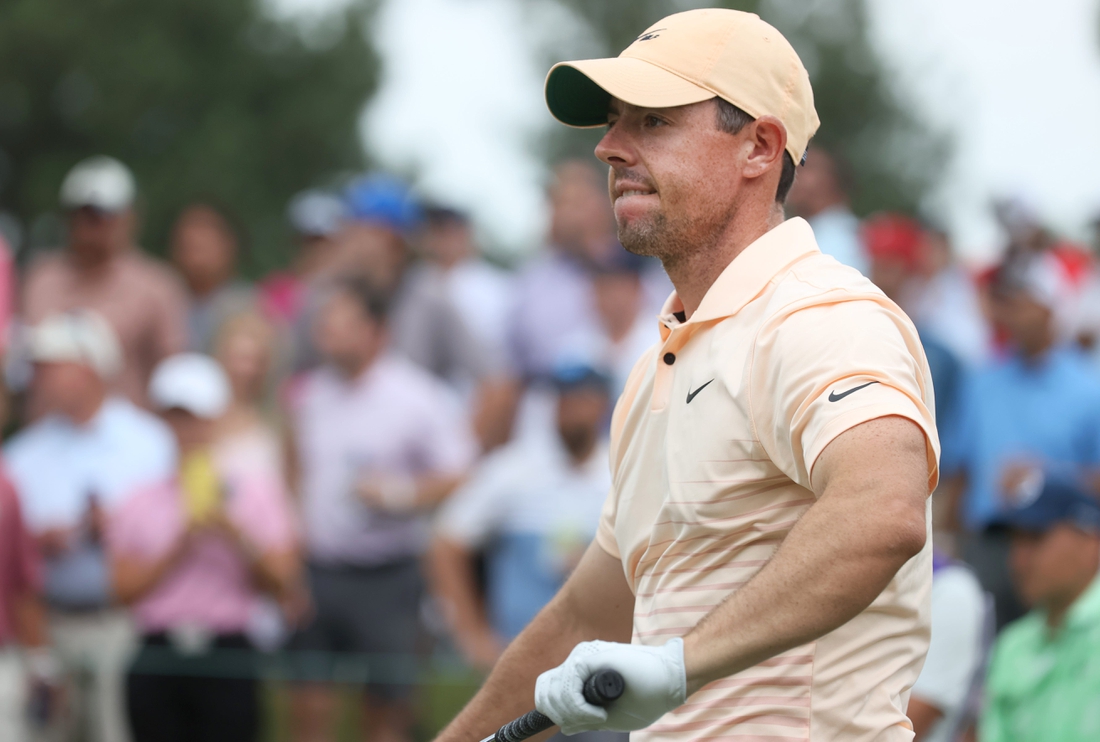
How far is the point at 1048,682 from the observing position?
17.6 ft

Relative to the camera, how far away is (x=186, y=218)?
946cm

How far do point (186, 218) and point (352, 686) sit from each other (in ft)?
11.9

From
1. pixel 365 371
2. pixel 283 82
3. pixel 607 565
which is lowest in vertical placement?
pixel 607 565

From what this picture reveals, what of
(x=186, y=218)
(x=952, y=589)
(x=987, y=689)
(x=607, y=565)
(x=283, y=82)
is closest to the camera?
(x=607, y=565)

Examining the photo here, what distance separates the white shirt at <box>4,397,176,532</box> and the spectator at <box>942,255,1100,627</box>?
419 cm

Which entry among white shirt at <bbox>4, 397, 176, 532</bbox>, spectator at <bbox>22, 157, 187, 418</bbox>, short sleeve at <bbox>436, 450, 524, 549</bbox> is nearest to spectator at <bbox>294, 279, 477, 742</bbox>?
short sleeve at <bbox>436, 450, 524, 549</bbox>

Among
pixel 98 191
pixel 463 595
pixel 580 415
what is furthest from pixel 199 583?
pixel 98 191

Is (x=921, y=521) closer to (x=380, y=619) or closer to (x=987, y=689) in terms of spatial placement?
(x=987, y=689)

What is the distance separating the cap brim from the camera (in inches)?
111

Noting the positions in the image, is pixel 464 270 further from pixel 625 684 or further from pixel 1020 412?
pixel 625 684

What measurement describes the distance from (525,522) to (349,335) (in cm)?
150

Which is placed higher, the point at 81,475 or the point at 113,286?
the point at 113,286

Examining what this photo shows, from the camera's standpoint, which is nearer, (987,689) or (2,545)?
(987,689)

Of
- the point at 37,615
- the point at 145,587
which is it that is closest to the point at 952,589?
the point at 145,587
